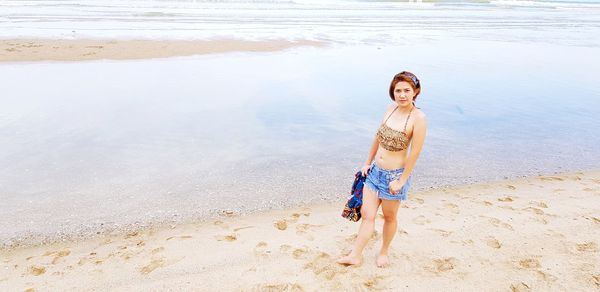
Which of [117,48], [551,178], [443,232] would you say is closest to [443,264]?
[443,232]

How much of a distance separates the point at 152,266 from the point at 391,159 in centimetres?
239

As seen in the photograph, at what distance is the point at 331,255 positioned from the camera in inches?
173

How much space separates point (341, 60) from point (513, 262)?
12.0m

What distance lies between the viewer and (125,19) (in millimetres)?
26797

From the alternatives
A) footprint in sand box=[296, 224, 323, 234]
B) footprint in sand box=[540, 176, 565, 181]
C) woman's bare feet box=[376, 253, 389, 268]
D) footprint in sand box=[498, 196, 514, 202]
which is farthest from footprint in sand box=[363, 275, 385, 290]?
footprint in sand box=[540, 176, 565, 181]

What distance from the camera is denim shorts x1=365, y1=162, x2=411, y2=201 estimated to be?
12.3ft

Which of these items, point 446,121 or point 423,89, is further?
point 423,89

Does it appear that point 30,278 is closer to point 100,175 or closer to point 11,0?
point 100,175

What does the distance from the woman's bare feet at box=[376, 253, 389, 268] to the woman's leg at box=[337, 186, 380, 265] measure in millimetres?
176

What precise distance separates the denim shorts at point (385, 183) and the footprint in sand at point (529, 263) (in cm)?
142

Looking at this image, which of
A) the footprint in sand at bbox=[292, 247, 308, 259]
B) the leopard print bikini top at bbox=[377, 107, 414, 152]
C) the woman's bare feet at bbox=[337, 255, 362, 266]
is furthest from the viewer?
the footprint in sand at bbox=[292, 247, 308, 259]

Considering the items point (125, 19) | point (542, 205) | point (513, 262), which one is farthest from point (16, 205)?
point (125, 19)

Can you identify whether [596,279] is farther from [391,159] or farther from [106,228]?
[106,228]

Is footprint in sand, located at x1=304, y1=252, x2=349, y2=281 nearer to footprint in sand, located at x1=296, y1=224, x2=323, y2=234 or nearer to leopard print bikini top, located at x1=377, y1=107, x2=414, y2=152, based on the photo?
footprint in sand, located at x1=296, y1=224, x2=323, y2=234
